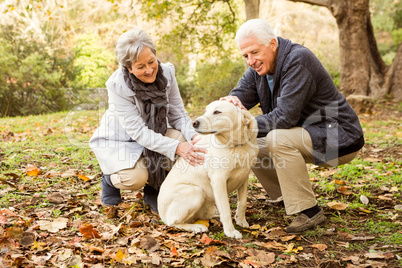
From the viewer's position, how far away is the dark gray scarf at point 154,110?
354 centimetres

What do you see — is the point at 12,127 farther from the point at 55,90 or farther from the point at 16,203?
the point at 16,203

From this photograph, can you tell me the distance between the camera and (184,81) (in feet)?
57.3

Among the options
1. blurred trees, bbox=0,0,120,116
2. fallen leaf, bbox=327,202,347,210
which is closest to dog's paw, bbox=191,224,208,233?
fallen leaf, bbox=327,202,347,210

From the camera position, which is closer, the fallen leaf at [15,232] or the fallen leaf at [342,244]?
the fallen leaf at [15,232]

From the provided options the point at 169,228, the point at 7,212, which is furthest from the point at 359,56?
the point at 7,212

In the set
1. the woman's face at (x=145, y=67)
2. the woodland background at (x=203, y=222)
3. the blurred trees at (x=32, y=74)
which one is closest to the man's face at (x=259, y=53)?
the woman's face at (x=145, y=67)

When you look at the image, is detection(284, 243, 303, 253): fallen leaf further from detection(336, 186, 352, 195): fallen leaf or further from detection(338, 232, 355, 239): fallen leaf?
Result: detection(336, 186, 352, 195): fallen leaf

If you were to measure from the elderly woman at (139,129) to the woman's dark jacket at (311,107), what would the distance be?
2.99 feet

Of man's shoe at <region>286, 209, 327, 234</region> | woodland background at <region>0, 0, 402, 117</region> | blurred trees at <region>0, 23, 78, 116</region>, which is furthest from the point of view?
blurred trees at <region>0, 23, 78, 116</region>

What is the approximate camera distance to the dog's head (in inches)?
119

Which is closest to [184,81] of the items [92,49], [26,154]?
[92,49]

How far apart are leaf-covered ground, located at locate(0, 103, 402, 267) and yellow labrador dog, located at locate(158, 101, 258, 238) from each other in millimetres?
166

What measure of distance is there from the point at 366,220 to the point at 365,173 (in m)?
1.53

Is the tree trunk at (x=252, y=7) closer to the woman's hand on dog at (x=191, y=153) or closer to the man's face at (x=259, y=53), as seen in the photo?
the man's face at (x=259, y=53)
